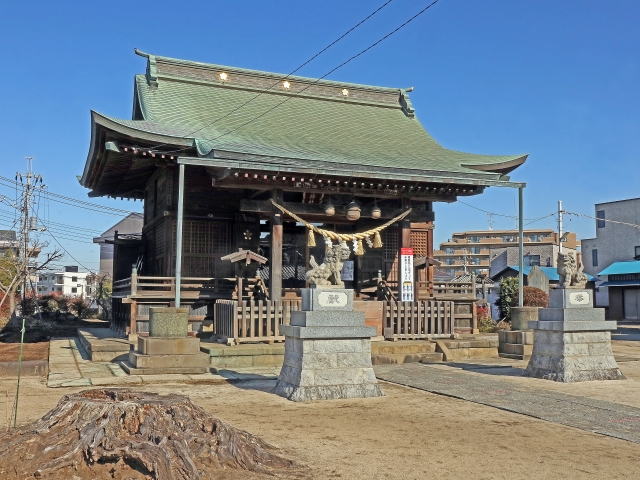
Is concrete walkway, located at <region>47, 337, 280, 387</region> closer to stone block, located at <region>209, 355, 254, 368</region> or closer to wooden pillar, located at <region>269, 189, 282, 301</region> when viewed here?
stone block, located at <region>209, 355, 254, 368</region>

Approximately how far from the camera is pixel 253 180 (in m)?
16.2

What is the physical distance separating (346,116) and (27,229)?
20118 mm

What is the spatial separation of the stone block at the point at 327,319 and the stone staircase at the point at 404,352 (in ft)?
15.9

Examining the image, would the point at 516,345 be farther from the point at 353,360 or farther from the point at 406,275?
the point at 353,360

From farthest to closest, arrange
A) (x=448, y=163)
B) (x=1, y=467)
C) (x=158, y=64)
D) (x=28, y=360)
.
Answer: (x=158, y=64) → (x=448, y=163) → (x=28, y=360) → (x=1, y=467)

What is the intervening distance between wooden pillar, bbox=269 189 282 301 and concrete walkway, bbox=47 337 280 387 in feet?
10.7

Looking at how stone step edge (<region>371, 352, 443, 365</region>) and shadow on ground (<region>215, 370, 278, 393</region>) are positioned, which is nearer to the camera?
shadow on ground (<region>215, 370, 278, 393</region>)

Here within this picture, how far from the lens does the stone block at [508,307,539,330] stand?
16.0 m

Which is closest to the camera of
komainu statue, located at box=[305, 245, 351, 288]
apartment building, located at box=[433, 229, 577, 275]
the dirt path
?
the dirt path

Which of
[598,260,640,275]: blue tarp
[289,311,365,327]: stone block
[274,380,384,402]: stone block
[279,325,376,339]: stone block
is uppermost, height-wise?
[598,260,640,275]: blue tarp

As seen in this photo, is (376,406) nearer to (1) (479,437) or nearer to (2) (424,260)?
(1) (479,437)

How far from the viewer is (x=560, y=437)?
6.86 m

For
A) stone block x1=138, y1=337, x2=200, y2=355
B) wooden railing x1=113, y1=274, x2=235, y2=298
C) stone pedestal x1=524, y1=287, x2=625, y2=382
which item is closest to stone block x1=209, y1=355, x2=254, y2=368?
stone block x1=138, y1=337, x2=200, y2=355

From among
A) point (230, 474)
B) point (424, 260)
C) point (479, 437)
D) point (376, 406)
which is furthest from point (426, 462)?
point (424, 260)
